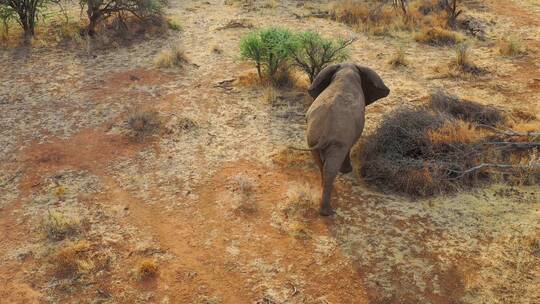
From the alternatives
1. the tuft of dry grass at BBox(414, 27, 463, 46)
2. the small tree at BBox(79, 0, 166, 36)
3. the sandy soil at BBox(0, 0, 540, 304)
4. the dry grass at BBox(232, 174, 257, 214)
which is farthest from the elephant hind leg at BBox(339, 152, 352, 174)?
the small tree at BBox(79, 0, 166, 36)

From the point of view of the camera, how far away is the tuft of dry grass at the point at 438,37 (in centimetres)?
1399

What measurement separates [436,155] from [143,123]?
5611 mm

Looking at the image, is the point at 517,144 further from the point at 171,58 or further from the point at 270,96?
the point at 171,58

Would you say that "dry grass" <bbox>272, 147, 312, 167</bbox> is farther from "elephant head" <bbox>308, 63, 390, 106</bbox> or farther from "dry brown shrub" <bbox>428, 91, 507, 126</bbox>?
"dry brown shrub" <bbox>428, 91, 507, 126</bbox>

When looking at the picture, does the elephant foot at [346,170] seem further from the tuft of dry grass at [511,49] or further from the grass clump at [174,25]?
the grass clump at [174,25]

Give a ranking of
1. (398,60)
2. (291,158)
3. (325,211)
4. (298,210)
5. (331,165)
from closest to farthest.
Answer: (331,165)
(325,211)
(298,210)
(291,158)
(398,60)

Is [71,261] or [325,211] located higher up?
[325,211]

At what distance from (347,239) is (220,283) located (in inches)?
73.1

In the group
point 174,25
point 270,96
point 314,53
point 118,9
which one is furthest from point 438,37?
point 118,9

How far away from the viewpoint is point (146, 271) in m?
6.35

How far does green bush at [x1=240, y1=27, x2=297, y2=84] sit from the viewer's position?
11.3 metres

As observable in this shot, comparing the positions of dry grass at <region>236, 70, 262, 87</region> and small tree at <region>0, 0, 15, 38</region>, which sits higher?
small tree at <region>0, 0, 15, 38</region>

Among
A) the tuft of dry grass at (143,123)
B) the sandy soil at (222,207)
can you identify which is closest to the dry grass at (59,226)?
the sandy soil at (222,207)

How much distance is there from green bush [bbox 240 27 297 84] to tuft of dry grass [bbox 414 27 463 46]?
14.8 ft
